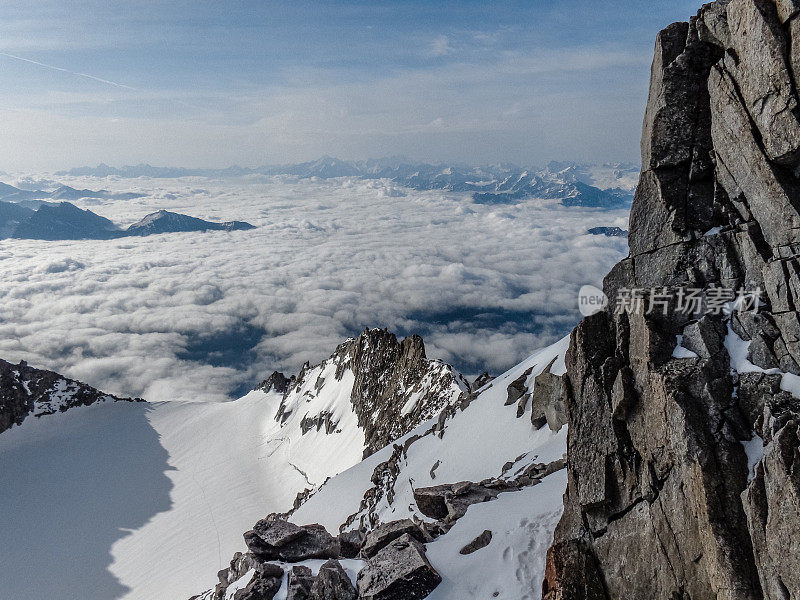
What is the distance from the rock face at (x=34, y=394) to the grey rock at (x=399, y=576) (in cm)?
11741

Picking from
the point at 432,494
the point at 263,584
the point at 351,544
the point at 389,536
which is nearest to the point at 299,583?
the point at 263,584

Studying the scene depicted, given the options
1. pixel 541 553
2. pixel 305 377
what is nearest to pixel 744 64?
pixel 541 553

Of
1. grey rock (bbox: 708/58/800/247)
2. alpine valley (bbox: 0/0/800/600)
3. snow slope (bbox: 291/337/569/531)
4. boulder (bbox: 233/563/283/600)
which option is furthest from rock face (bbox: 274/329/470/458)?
grey rock (bbox: 708/58/800/247)

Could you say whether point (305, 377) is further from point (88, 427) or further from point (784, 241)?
point (784, 241)

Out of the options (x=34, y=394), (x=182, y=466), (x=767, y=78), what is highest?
(x=767, y=78)

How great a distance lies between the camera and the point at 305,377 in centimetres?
10275

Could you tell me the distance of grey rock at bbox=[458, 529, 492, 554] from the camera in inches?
747

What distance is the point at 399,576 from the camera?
704 inches

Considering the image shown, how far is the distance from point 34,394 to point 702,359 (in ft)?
450

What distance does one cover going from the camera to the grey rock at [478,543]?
19.0 metres

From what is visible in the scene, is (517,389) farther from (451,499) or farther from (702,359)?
(702,359)

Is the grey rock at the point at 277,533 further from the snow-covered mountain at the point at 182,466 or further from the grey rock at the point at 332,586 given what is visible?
the snow-covered mountain at the point at 182,466

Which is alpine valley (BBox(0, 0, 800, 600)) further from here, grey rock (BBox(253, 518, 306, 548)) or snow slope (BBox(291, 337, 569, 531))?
snow slope (BBox(291, 337, 569, 531))

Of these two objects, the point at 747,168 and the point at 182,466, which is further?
the point at 182,466
